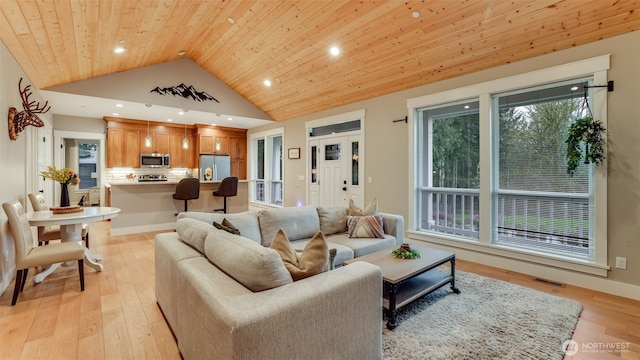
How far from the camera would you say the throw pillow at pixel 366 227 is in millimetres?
3453

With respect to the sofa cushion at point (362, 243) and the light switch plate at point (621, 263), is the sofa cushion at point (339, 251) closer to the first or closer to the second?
the sofa cushion at point (362, 243)

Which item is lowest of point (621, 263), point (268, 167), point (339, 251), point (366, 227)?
point (621, 263)

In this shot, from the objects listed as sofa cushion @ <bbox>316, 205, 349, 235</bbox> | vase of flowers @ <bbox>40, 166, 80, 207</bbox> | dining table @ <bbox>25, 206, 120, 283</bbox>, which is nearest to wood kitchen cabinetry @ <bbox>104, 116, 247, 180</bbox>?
vase of flowers @ <bbox>40, 166, 80, 207</bbox>

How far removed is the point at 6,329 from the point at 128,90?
4.36m

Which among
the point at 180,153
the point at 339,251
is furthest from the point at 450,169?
the point at 180,153

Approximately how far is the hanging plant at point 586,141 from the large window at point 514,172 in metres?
0.15

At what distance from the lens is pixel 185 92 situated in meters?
5.96

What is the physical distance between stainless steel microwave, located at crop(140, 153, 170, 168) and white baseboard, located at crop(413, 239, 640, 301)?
7213 millimetres

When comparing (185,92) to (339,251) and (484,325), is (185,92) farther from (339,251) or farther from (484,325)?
(484,325)

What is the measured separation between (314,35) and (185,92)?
10.9ft

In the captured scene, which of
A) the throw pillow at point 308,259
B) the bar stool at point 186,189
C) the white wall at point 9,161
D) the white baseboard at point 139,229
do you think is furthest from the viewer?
the bar stool at point 186,189

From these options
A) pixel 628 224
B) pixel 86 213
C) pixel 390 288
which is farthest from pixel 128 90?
pixel 628 224

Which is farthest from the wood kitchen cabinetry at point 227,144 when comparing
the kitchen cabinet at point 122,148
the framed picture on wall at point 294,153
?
the framed picture on wall at point 294,153

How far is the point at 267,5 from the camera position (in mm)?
3766
